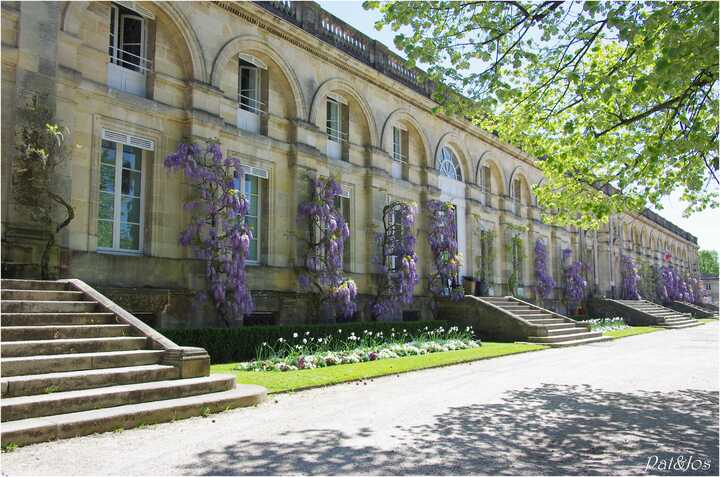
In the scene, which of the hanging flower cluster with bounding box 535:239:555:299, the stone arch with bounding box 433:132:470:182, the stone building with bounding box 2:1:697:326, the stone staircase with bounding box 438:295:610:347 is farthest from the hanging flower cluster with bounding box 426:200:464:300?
the hanging flower cluster with bounding box 535:239:555:299

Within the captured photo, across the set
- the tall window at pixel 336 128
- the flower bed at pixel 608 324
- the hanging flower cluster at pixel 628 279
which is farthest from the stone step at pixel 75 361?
the hanging flower cluster at pixel 628 279

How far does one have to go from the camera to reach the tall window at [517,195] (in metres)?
28.1

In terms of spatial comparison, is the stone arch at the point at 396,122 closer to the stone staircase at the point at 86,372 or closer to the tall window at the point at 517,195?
the tall window at the point at 517,195

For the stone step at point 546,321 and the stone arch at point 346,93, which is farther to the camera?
the stone step at point 546,321

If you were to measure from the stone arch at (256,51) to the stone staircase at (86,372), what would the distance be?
6687mm

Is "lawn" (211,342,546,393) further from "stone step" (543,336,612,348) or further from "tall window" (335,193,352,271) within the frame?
"tall window" (335,193,352,271)

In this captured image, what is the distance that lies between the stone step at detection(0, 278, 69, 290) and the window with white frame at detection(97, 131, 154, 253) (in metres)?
2.54

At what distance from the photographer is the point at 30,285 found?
345 inches

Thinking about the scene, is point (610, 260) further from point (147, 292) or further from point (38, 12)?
point (38, 12)

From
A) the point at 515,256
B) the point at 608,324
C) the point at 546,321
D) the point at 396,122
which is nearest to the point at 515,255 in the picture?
the point at 515,256

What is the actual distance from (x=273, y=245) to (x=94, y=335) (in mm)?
7349

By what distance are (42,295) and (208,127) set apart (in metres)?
6.01

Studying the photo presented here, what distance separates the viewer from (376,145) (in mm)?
19000

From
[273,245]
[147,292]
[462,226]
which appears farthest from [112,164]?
[462,226]
